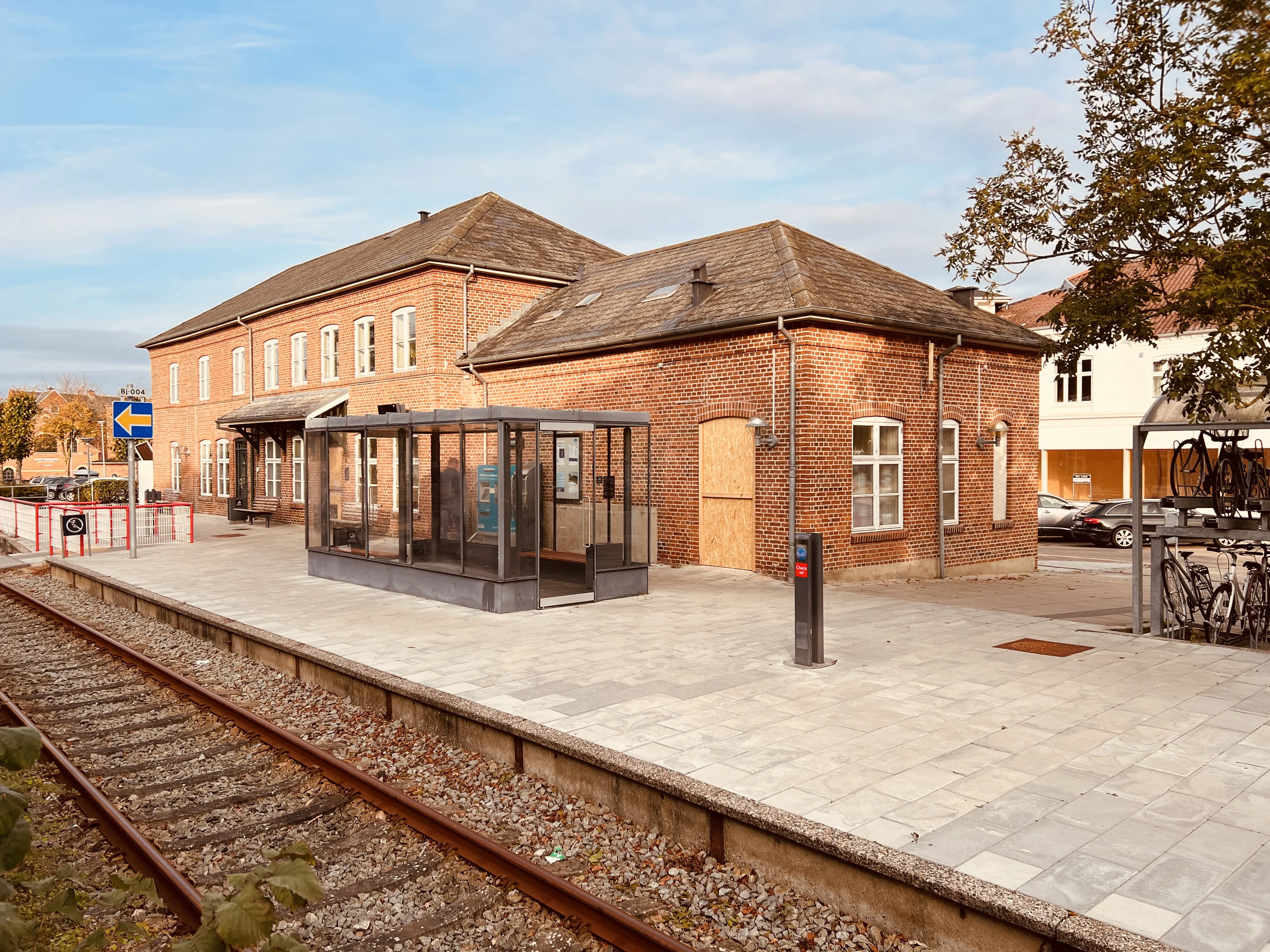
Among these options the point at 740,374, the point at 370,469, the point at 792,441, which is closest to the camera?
the point at 370,469

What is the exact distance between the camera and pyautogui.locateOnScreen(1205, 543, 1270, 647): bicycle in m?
9.42

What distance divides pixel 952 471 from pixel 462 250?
13.1 metres

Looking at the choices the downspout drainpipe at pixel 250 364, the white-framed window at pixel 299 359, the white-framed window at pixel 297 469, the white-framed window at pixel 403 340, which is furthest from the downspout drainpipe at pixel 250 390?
the white-framed window at pixel 403 340

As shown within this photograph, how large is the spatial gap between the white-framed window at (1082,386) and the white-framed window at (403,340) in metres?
25.3

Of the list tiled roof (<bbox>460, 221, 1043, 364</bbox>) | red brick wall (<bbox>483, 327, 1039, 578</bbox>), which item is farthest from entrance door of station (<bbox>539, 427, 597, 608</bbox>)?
tiled roof (<bbox>460, 221, 1043, 364</bbox>)

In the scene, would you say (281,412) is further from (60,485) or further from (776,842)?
(60,485)

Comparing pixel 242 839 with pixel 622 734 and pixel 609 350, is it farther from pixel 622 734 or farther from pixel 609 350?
pixel 609 350

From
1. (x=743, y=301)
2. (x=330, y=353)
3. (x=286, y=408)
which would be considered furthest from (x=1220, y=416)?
(x=286, y=408)

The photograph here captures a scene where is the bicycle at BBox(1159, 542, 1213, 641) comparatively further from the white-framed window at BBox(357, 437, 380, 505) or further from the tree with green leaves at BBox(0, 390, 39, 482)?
the tree with green leaves at BBox(0, 390, 39, 482)

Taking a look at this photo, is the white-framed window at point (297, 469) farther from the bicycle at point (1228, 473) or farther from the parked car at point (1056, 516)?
the bicycle at point (1228, 473)

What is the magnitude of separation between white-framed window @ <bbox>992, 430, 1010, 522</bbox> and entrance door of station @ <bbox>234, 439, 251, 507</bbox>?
22.8 m

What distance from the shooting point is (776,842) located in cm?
464

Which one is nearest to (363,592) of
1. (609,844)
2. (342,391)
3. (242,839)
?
(242,839)

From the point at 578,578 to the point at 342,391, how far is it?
14.7 metres
